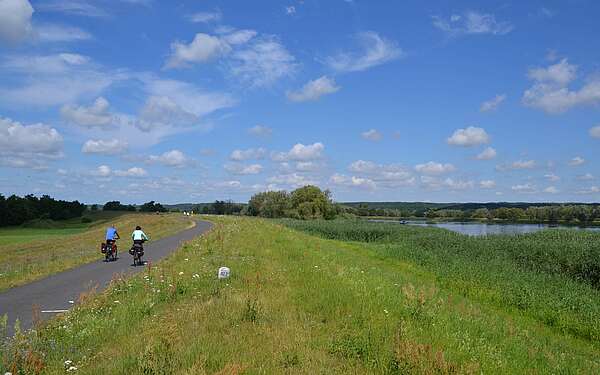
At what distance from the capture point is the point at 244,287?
1172 cm

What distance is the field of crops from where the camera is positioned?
47.9 feet

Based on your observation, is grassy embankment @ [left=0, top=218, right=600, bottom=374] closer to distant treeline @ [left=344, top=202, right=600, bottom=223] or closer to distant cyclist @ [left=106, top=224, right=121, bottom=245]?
distant cyclist @ [left=106, top=224, right=121, bottom=245]

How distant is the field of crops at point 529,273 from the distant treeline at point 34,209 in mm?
97755

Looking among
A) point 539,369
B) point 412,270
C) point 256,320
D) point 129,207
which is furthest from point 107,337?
point 129,207

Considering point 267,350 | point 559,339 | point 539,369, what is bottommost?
point 559,339

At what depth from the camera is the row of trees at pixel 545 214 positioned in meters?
94.8

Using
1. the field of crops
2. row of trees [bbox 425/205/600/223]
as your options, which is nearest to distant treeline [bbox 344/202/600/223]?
row of trees [bbox 425/205/600/223]

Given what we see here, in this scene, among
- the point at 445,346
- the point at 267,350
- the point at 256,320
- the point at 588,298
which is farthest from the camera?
the point at 588,298

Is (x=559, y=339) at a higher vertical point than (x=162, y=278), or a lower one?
lower

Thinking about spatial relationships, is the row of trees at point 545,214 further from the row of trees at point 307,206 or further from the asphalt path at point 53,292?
the asphalt path at point 53,292

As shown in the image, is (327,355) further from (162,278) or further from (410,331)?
(162,278)

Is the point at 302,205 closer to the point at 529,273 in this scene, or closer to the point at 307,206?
the point at 307,206

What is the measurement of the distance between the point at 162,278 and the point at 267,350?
734cm

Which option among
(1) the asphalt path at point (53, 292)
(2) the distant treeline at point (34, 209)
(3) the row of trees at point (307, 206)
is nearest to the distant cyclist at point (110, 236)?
(1) the asphalt path at point (53, 292)
